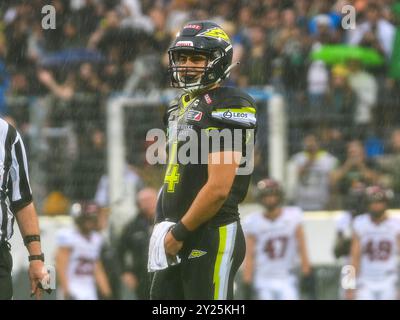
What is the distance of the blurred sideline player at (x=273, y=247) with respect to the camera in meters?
11.9

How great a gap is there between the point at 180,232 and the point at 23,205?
0.88m

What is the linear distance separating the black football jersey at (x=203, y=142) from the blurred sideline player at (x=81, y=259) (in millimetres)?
5464

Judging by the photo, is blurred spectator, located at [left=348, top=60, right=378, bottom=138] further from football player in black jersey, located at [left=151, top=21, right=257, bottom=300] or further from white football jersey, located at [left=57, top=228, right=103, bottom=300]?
football player in black jersey, located at [left=151, top=21, right=257, bottom=300]

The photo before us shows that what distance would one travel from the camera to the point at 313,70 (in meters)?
12.6

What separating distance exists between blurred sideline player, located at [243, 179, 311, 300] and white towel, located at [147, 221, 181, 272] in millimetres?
5591

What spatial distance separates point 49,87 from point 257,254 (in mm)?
3017

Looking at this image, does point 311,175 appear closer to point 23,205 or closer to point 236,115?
point 236,115

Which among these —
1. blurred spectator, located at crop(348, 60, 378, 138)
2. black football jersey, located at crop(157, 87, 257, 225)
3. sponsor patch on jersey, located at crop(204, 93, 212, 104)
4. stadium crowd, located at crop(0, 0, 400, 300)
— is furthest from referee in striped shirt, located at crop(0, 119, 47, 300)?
blurred spectator, located at crop(348, 60, 378, 138)

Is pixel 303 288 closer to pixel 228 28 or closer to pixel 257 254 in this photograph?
pixel 257 254

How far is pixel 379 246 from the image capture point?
460 inches

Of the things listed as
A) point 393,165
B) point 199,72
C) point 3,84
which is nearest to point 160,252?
point 199,72

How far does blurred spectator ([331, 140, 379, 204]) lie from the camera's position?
471 inches
